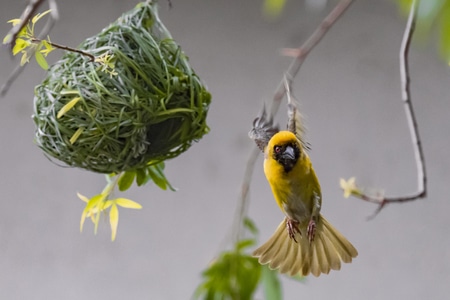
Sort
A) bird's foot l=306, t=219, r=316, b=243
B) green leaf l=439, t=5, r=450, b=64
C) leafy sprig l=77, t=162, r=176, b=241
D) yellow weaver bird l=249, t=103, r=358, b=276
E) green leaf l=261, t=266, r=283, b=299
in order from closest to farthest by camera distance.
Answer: green leaf l=439, t=5, r=450, b=64 → yellow weaver bird l=249, t=103, r=358, b=276 → bird's foot l=306, t=219, r=316, b=243 → leafy sprig l=77, t=162, r=176, b=241 → green leaf l=261, t=266, r=283, b=299

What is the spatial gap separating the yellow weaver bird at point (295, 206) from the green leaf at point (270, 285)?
0.33 m

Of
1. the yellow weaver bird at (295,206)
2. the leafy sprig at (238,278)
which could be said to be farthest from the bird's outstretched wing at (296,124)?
the leafy sprig at (238,278)

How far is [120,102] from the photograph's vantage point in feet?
2.97

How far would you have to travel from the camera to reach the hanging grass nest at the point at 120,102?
0.91 meters

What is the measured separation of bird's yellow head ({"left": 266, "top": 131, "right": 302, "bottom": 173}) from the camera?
0.73m

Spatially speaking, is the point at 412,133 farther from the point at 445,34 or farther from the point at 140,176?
the point at 140,176

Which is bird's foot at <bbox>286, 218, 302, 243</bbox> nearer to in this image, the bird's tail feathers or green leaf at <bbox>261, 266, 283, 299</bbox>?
the bird's tail feathers

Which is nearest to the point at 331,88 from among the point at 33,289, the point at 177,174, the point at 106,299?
the point at 177,174

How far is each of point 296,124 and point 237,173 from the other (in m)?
1.19

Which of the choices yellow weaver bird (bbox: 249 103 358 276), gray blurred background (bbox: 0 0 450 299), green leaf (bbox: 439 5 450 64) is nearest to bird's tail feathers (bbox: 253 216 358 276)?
yellow weaver bird (bbox: 249 103 358 276)

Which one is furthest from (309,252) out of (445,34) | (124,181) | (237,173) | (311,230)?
(237,173)

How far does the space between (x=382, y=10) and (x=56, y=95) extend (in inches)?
48.3

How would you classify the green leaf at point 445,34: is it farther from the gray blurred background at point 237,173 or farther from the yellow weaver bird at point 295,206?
the gray blurred background at point 237,173

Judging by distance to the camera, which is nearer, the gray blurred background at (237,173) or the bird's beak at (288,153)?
the bird's beak at (288,153)
